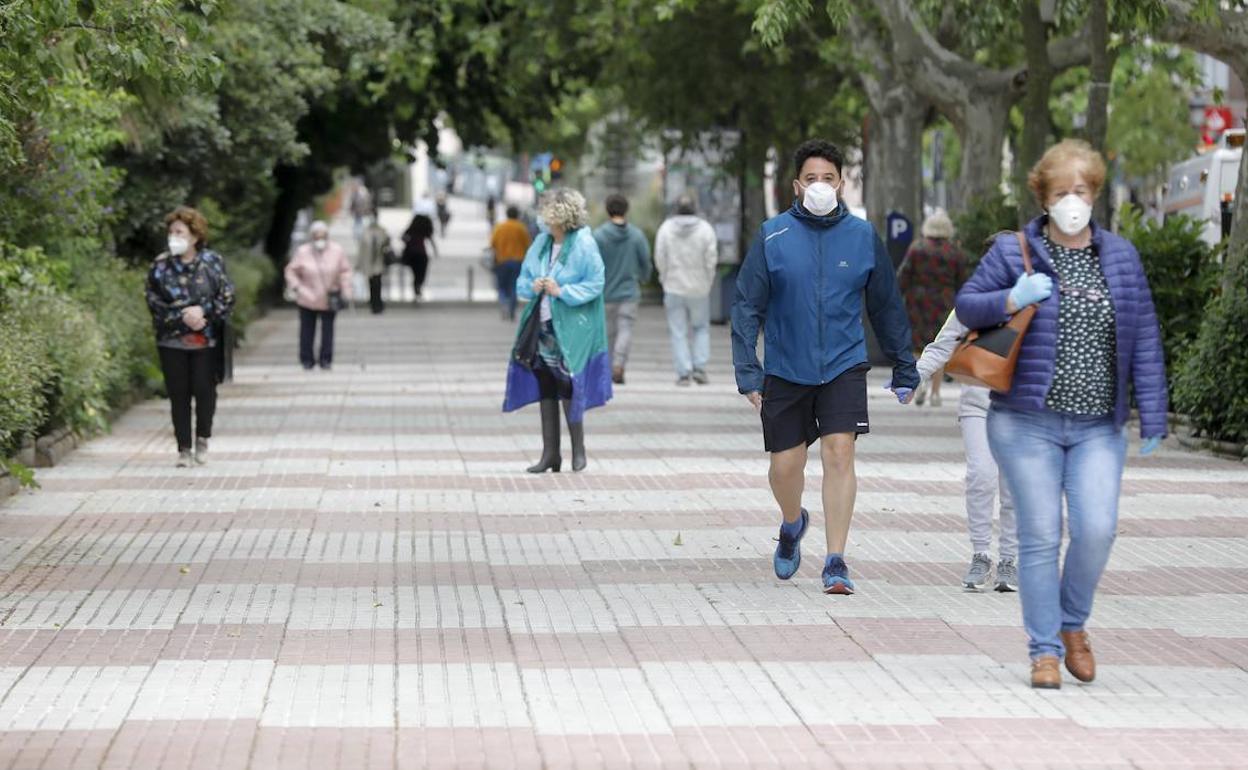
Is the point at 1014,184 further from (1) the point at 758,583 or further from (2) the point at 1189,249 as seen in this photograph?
(1) the point at 758,583

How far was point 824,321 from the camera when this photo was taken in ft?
29.5

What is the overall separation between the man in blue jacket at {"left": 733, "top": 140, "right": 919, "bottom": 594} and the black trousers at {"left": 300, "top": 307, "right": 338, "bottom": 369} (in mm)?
15168

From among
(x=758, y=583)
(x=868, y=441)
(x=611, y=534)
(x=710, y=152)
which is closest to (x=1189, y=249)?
(x=868, y=441)

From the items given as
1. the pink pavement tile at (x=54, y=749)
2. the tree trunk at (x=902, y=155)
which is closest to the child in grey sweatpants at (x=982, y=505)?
the pink pavement tile at (x=54, y=749)

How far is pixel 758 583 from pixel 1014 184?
42.7 feet

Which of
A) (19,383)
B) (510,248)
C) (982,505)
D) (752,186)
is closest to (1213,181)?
(752,186)

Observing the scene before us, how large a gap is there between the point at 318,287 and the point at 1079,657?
682 inches

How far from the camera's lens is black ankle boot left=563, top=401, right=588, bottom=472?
14.0 metres

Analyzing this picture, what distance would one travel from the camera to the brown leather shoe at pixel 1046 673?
23.6 feet

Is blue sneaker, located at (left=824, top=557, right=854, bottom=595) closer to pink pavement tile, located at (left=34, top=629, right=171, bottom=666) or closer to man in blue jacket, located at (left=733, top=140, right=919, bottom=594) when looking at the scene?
man in blue jacket, located at (left=733, top=140, right=919, bottom=594)

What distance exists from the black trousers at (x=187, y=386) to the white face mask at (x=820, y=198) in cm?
637

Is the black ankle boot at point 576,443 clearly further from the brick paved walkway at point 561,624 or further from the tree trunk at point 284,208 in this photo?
→ the tree trunk at point 284,208

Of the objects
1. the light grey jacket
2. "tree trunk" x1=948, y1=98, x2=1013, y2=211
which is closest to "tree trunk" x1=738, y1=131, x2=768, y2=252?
"tree trunk" x1=948, y1=98, x2=1013, y2=211

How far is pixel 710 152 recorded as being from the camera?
32625 mm
